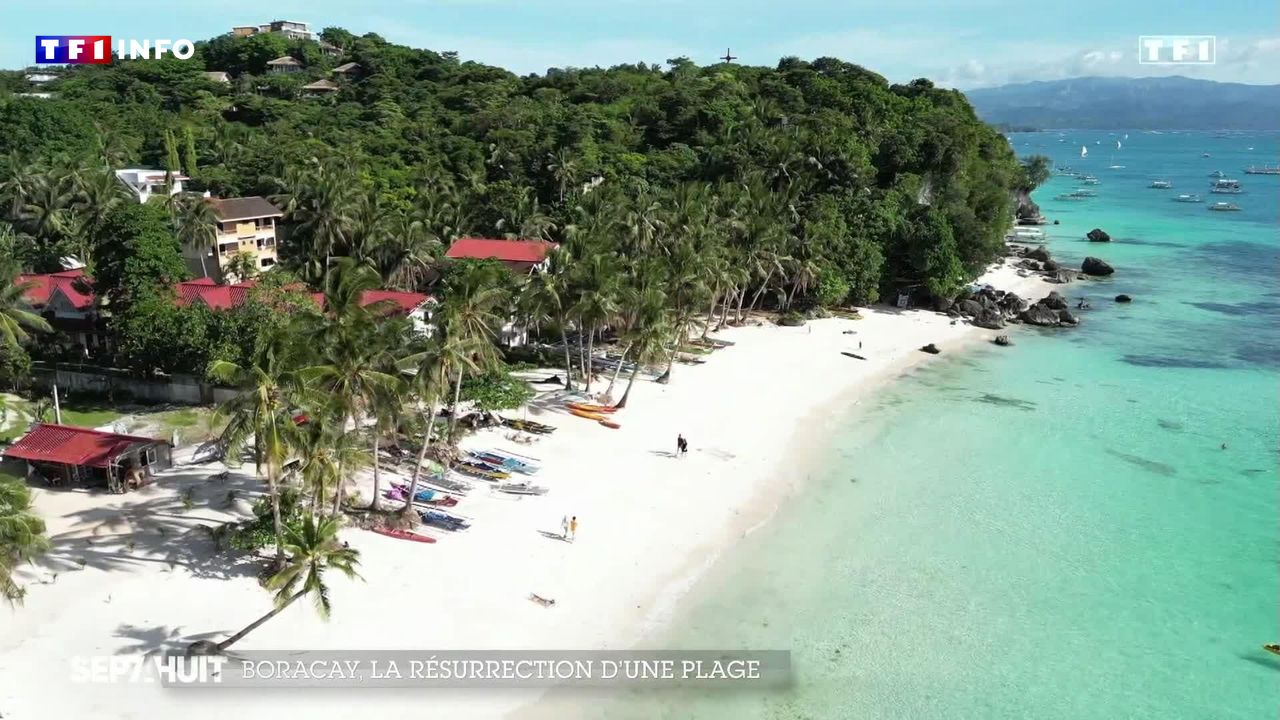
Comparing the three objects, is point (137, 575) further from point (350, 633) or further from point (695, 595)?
point (695, 595)

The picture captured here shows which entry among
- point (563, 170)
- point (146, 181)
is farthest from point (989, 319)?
point (146, 181)

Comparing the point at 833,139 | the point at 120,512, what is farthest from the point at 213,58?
the point at 120,512

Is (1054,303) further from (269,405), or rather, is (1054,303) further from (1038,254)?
(269,405)

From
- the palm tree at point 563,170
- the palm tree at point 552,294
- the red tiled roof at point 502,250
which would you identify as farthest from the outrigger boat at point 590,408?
the palm tree at point 563,170


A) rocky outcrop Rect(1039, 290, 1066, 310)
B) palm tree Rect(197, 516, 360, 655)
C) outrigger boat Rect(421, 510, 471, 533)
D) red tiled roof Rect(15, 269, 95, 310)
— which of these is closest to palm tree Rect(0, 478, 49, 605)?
palm tree Rect(197, 516, 360, 655)

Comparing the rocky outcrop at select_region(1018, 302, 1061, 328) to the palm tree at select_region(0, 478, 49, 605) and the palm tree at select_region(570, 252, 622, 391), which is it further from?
the palm tree at select_region(0, 478, 49, 605)

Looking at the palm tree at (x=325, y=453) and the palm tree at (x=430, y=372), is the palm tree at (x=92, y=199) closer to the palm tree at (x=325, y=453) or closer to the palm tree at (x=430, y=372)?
the palm tree at (x=430, y=372)
